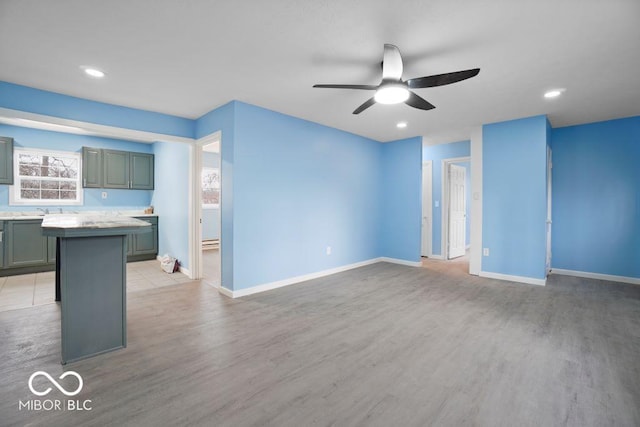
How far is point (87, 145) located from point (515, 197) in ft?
25.6

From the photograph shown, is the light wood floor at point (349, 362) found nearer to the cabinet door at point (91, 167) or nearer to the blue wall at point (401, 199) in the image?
the blue wall at point (401, 199)

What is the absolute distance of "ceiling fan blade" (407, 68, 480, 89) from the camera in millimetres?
2099

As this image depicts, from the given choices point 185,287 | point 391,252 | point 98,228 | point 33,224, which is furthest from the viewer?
point 391,252

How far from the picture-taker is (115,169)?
18.7ft

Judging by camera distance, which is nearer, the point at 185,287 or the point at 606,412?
the point at 606,412

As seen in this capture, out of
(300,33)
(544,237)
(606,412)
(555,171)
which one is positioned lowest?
(606,412)

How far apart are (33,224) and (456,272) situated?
726 centimetres

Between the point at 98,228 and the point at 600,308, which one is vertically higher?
the point at 98,228

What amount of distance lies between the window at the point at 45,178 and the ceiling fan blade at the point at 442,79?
6385mm

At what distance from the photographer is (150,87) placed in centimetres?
320

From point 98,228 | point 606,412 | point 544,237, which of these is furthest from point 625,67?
point 98,228

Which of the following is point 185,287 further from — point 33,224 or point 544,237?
point 544,237

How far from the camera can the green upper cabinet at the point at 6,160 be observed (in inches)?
185

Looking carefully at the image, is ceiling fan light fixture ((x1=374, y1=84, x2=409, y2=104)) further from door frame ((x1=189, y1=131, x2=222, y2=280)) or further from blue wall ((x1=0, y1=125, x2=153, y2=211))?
blue wall ((x1=0, y1=125, x2=153, y2=211))
